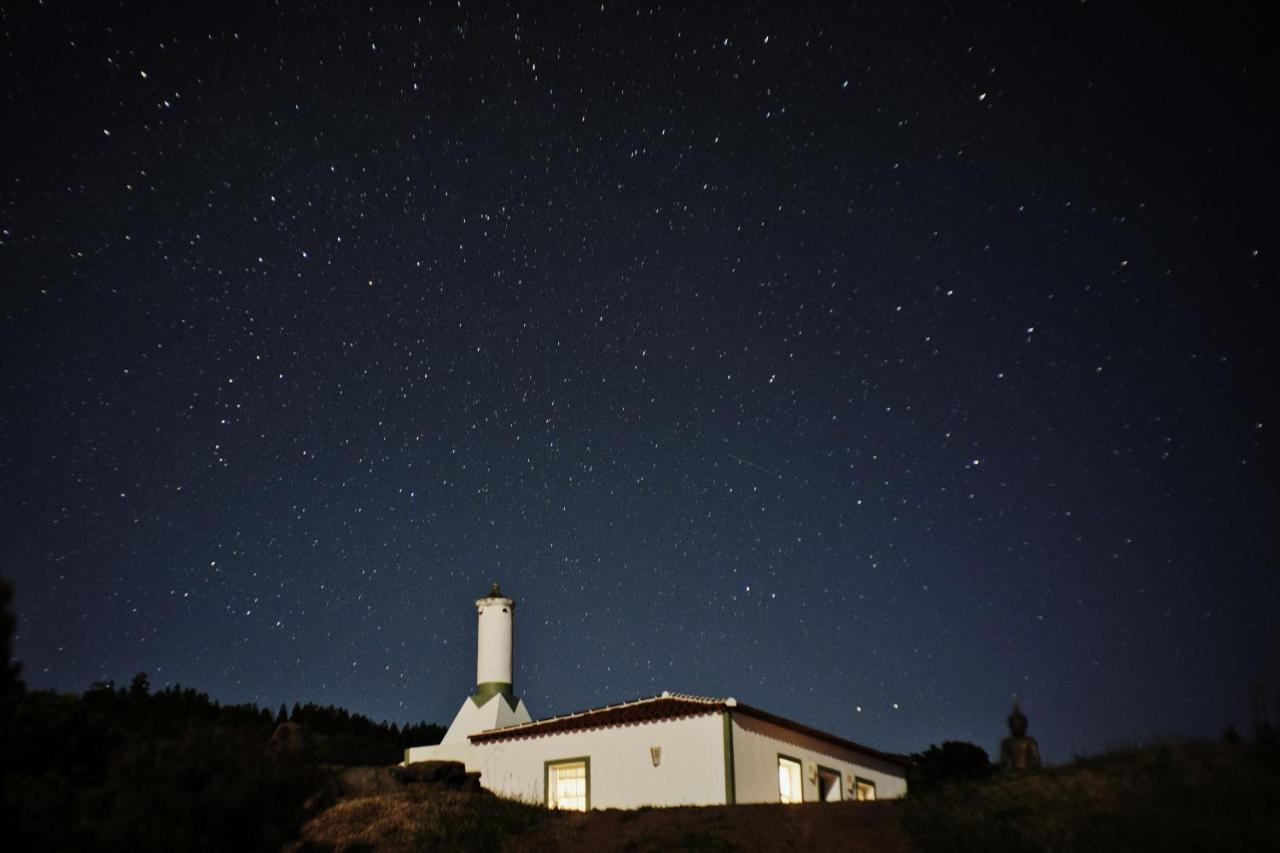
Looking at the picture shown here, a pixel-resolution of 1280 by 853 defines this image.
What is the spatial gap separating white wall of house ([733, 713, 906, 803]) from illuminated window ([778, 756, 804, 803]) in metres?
0.15

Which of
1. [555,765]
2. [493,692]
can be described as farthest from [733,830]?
[493,692]

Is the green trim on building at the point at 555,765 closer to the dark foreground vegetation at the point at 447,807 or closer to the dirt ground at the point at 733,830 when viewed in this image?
the dark foreground vegetation at the point at 447,807

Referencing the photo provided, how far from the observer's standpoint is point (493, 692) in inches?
1185

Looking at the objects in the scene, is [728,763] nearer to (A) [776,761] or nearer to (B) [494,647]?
(A) [776,761]

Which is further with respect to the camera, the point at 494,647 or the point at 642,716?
the point at 494,647

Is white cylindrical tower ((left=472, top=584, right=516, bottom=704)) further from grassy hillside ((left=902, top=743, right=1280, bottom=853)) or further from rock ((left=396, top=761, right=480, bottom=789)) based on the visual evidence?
grassy hillside ((left=902, top=743, right=1280, bottom=853))

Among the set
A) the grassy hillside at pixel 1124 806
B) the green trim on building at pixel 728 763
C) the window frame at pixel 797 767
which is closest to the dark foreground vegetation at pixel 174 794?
the grassy hillside at pixel 1124 806

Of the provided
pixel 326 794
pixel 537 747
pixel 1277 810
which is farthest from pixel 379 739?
pixel 1277 810

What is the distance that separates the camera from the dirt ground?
1432 cm

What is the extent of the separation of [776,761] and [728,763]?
2.14 metres

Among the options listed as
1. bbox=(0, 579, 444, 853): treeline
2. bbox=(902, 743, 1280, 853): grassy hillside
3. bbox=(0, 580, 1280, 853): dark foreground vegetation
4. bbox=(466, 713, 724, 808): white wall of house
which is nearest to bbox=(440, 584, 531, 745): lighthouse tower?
bbox=(466, 713, 724, 808): white wall of house

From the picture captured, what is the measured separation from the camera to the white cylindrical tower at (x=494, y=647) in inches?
1193

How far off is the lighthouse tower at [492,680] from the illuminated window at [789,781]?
10163mm

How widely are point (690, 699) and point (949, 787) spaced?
5.48 metres
